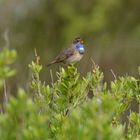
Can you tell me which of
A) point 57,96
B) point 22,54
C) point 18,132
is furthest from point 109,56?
point 18,132

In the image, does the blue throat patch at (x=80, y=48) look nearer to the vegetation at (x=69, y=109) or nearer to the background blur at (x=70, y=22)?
the vegetation at (x=69, y=109)

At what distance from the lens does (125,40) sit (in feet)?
68.2

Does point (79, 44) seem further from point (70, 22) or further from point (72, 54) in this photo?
point (70, 22)

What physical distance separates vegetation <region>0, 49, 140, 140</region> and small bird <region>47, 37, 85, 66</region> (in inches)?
95.3

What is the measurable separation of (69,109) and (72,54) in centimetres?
295

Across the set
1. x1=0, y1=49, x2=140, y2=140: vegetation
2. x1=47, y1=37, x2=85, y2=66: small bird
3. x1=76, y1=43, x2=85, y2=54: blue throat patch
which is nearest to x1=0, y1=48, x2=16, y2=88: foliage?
x1=0, y1=49, x2=140, y2=140: vegetation

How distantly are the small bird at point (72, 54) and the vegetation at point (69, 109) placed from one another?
2421mm

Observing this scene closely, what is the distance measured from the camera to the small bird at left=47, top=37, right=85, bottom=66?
798cm

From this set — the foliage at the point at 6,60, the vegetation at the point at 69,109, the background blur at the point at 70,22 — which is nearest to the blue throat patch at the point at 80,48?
the vegetation at the point at 69,109

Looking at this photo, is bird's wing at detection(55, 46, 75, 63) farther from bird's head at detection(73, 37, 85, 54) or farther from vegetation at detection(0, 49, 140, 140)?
vegetation at detection(0, 49, 140, 140)

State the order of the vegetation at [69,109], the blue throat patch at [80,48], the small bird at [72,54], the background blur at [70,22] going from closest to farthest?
the vegetation at [69,109], the small bird at [72,54], the blue throat patch at [80,48], the background blur at [70,22]

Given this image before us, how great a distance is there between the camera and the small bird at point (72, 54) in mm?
7984

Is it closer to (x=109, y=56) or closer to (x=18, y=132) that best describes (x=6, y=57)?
(x=18, y=132)

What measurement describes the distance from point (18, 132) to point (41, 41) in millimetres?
17763
